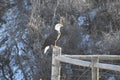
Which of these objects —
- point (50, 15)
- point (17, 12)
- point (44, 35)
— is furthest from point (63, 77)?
point (17, 12)

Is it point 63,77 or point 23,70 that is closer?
point 63,77

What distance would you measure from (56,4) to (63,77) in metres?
2.41

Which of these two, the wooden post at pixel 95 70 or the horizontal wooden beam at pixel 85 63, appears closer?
the horizontal wooden beam at pixel 85 63

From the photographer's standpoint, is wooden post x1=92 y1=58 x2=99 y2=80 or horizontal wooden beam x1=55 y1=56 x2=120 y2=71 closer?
horizontal wooden beam x1=55 y1=56 x2=120 y2=71

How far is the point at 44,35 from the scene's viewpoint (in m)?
10.8

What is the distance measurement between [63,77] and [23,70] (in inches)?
70.3

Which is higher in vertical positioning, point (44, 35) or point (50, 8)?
point (50, 8)

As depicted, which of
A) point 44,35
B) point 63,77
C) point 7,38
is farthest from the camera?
point 7,38

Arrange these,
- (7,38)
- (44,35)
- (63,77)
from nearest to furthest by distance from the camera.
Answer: (63,77) < (44,35) < (7,38)

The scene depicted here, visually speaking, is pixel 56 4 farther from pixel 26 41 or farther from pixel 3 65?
pixel 3 65

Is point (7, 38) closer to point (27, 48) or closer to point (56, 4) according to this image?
point (27, 48)

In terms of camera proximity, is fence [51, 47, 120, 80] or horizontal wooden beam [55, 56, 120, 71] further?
fence [51, 47, 120, 80]

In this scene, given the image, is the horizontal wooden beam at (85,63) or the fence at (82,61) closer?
the horizontal wooden beam at (85,63)

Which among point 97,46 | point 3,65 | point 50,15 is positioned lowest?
point 3,65
